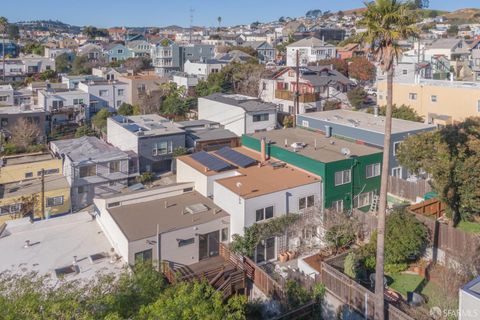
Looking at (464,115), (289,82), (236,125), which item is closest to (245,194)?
(236,125)

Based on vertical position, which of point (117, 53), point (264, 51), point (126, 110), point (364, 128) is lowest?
point (126, 110)

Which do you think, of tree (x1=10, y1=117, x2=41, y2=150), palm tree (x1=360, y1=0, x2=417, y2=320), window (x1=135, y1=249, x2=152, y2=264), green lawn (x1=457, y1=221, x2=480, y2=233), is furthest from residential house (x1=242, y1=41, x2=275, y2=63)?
palm tree (x1=360, y1=0, x2=417, y2=320)

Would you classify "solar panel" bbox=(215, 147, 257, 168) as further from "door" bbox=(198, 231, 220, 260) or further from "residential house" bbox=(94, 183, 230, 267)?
"door" bbox=(198, 231, 220, 260)

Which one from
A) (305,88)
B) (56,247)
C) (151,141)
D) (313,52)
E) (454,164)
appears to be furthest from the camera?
(313,52)

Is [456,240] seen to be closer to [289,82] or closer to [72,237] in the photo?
[72,237]

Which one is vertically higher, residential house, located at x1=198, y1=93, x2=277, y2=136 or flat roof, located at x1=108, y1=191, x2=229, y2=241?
residential house, located at x1=198, y1=93, x2=277, y2=136

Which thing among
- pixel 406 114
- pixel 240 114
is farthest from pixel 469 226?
pixel 240 114

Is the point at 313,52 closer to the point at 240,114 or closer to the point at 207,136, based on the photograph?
the point at 240,114
